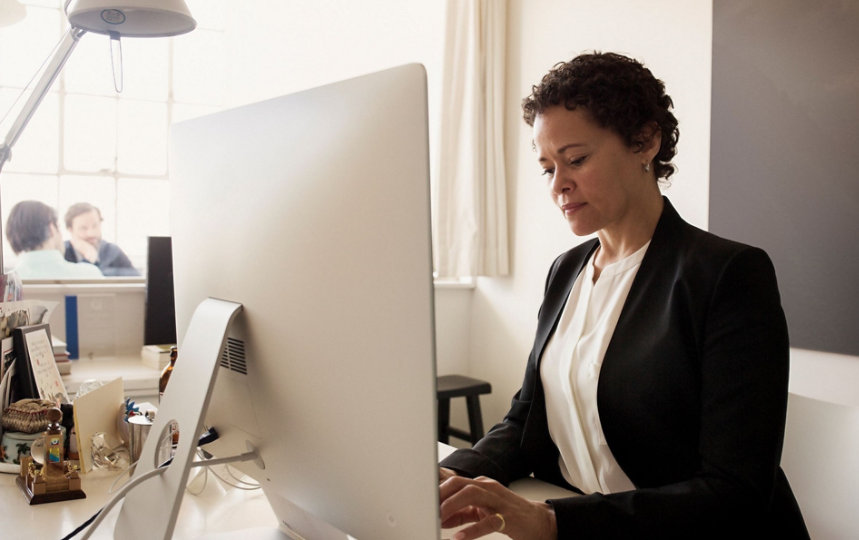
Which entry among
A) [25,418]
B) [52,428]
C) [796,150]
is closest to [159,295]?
[25,418]

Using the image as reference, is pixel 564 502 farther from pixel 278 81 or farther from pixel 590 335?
pixel 278 81

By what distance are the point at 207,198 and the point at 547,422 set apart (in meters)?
0.79

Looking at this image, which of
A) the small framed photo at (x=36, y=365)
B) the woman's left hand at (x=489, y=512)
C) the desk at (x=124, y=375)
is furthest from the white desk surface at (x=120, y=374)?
the woman's left hand at (x=489, y=512)

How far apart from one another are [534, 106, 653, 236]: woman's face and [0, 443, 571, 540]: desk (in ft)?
1.66

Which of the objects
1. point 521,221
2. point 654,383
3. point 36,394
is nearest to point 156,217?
point 521,221

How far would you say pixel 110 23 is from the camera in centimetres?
142

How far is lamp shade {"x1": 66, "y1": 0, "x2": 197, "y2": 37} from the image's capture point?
1331 millimetres

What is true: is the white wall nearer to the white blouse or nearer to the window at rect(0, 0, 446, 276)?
the window at rect(0, 0, 446, 276)

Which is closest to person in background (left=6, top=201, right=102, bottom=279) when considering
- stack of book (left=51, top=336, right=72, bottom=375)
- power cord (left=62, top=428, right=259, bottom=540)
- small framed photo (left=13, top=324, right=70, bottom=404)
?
stack of book (left=51, top=336, right=72, bottom=375)

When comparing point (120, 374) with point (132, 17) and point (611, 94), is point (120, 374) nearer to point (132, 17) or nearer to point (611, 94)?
point (132, 17)

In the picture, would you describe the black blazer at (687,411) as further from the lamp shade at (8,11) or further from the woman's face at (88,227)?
the woman's face at (88,227)

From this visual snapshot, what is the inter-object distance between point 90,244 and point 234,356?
287 cm

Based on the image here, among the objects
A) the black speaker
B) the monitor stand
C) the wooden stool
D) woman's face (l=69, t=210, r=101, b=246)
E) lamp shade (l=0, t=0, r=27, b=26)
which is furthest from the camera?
woman's face (l=69, t=210, r=101, b=246)

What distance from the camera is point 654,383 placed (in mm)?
1207
